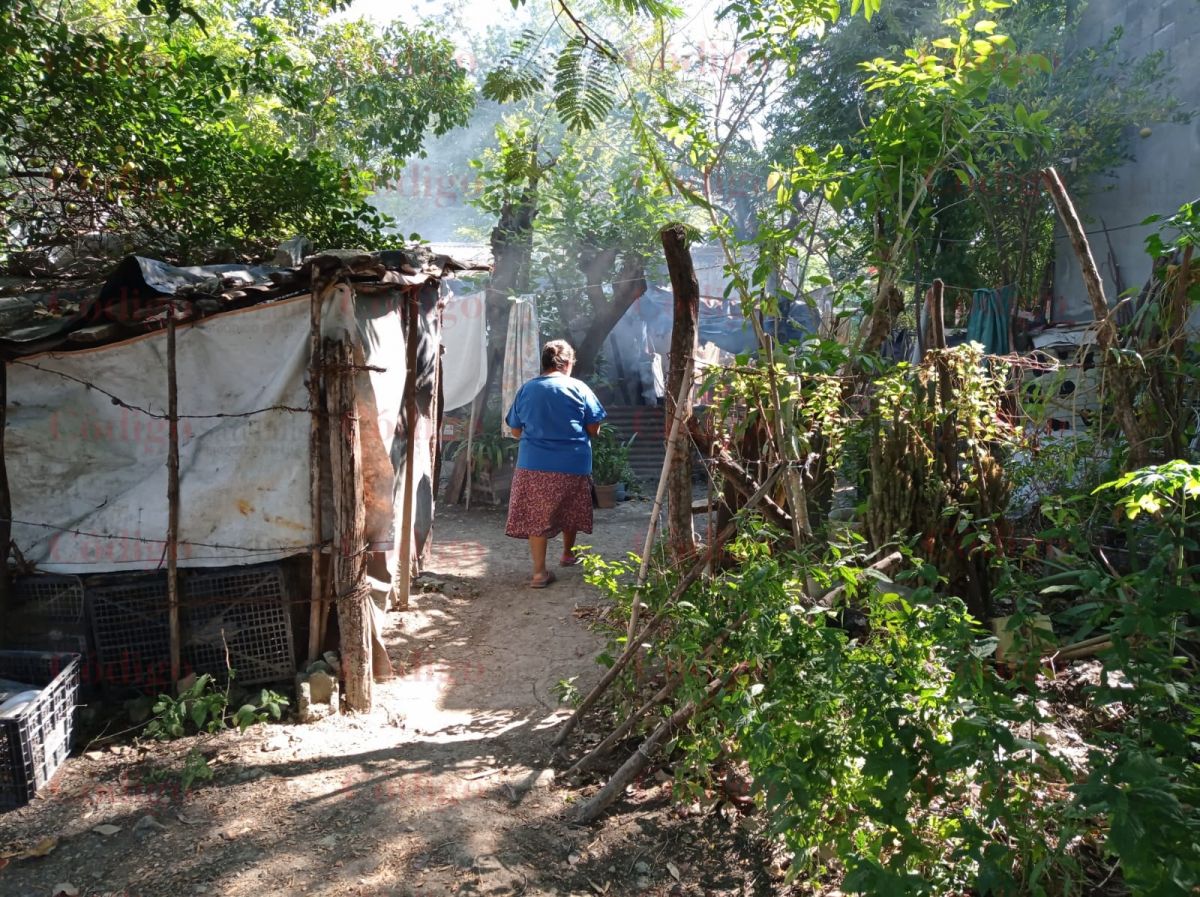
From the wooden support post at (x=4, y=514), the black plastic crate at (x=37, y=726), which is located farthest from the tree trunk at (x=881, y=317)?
the wooden support post at (x=4, y=514)

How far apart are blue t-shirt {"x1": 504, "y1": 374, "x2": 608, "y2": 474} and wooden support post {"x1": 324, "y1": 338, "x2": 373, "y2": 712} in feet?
6.94

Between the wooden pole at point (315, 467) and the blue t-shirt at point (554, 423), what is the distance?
2147 mm

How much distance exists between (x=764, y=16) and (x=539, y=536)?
364cm

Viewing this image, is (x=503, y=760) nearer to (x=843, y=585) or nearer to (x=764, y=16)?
(x=843, y=585)

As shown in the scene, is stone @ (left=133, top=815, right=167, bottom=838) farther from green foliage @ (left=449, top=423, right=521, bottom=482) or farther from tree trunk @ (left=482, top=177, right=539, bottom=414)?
tree trunk @ (left=482, top=177, right=539, bottom=414)

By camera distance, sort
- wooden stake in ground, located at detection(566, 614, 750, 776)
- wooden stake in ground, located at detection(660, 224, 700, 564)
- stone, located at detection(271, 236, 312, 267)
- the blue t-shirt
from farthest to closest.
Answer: the blue t-shirt < stone, located at detection(271, 236, 312, 267) < wooden stake in ground, located at detection(660, 224, 700, 564) < wooden stake in ground, located at detection(566, 614, 750, 776)

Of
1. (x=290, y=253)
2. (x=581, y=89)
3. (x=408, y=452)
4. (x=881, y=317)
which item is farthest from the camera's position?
(x=408, y=452)

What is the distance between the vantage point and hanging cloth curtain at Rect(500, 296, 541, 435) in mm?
9789

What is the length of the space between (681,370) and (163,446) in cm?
263

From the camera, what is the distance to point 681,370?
11.6ft

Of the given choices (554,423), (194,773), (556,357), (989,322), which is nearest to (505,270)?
(556,357)

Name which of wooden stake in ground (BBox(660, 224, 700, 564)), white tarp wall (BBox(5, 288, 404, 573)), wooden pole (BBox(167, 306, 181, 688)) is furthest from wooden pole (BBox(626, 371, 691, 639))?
wooden pole (BBox(167, 306, 181, 688))

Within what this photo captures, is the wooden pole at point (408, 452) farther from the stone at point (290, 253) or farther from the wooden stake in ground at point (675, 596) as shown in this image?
the wooden stake in ground at point (675, 596)

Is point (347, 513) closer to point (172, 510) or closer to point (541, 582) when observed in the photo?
point (172, 510)
